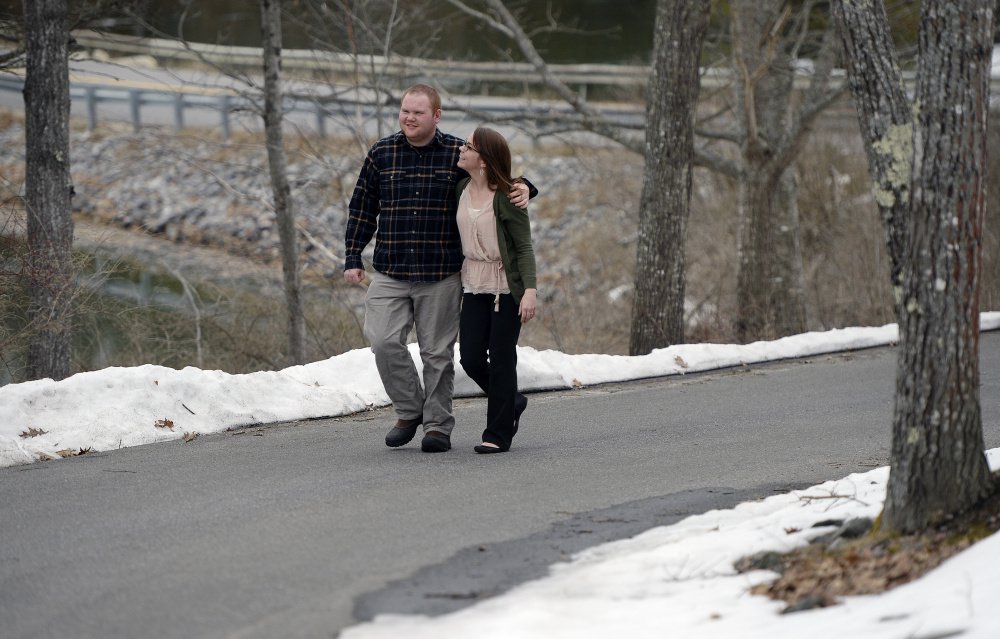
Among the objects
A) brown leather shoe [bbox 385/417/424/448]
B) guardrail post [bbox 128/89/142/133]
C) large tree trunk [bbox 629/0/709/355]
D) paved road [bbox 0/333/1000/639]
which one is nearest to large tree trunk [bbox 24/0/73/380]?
paved road [bbox 0/333/1000/639]

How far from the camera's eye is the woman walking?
7359 millimetres

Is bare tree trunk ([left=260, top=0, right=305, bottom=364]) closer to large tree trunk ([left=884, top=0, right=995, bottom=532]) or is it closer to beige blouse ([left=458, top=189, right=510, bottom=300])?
beige blouse ([left=458, top=189, right=510, bottom=300])

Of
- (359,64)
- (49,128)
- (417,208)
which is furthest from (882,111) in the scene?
(359,64)

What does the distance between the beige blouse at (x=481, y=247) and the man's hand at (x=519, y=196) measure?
0.15 metres

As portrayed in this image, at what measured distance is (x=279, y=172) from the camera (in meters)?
15.7

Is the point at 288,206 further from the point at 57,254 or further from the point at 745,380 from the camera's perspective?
the point at 745,380

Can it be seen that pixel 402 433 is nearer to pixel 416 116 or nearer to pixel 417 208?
pixel 417 208

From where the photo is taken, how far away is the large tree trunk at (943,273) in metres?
4.87

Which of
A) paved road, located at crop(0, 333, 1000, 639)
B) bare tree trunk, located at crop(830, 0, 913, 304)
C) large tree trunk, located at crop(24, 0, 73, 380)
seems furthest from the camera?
large tree trunk, located at crop(24, 0, 73, 380)

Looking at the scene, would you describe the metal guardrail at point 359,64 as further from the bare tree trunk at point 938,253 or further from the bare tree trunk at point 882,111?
the bare tree trunk at point 938,253

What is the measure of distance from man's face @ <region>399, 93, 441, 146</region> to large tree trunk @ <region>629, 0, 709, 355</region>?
6491 mm

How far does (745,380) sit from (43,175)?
705 centimetres

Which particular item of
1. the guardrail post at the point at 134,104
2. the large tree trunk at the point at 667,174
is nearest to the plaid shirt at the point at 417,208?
the large tree trunk at the point at 667,174

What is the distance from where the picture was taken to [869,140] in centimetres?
515
